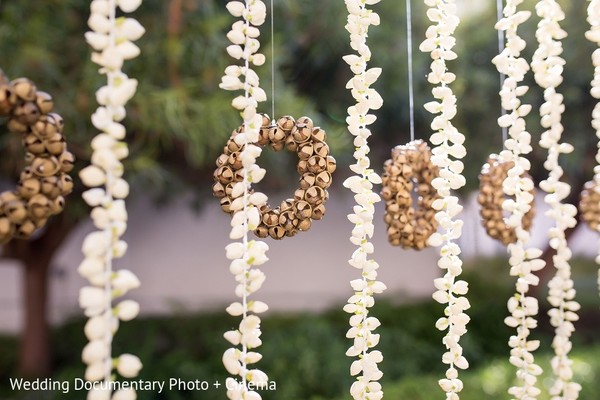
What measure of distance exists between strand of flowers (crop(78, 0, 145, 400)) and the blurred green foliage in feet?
6.58

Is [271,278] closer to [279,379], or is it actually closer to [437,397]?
[279,379]

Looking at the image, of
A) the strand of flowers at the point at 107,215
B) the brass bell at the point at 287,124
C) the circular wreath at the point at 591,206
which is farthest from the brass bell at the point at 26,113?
the circular wreath at the point at 591,206

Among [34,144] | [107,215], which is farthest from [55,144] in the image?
[107,215]

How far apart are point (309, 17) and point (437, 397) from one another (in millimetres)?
1768

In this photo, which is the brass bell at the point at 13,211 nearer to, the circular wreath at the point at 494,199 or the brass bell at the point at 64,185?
the brass bell at the point at 64,185

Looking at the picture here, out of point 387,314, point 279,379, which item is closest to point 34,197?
point 279,379

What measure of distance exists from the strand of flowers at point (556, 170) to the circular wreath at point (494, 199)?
12 cm

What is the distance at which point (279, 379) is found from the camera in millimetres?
3051

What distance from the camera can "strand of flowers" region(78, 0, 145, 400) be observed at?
21.1 inches

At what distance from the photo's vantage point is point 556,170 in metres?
0.93

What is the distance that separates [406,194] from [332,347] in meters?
2.43

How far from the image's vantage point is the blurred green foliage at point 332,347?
9.59 ft

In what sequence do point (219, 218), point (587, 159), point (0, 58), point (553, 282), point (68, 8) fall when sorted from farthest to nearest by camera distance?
point (219, 218) → point (587, 159) → point (68, 8) → point (0, 58) → point (553, 282)

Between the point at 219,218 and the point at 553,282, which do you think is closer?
the point at 553,282
